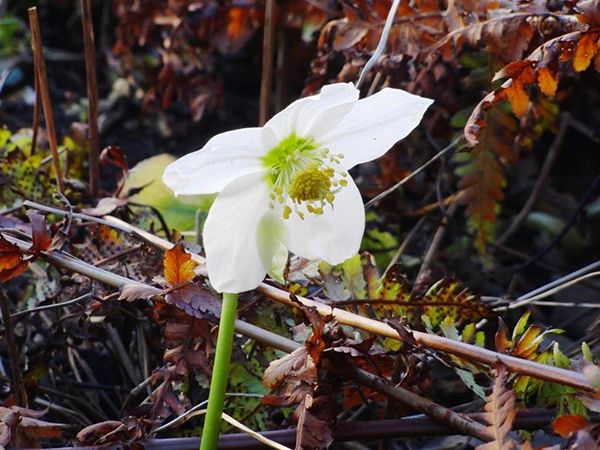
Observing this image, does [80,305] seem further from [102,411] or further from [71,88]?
[71,88]

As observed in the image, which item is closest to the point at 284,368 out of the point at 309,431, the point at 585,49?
the point at 309,431

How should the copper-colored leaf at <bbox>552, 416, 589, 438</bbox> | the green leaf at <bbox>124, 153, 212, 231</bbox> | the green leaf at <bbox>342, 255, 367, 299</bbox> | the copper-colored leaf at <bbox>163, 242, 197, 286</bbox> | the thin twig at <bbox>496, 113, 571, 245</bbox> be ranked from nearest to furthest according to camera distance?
the copper-colored leaf at <bbox>552, 416, 589, 438</bbox> → the copper-colored leaf at <bbox>163, 242, 197, 286</bbox> → the green leaf at <bbox>342, 255, 367, 299</bbox> → the green leaf at <bbox>124, 153, 212, 231</bbox> → the thin twig at <bbox>496, 113, 571, 245</bbox>

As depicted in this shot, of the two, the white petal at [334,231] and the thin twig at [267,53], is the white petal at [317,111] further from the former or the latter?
the thin twig at [267,53]

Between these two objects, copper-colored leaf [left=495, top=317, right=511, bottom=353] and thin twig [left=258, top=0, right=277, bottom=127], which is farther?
thin twig [left=258, top=0, right=277, bottom=127]

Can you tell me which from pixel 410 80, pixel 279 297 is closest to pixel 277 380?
pixel 279 297

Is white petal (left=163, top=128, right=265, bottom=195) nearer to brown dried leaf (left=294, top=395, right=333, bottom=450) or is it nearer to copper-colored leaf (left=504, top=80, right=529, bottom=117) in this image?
brown dried leaf (left=294, top=395, right=333, bottom=450)

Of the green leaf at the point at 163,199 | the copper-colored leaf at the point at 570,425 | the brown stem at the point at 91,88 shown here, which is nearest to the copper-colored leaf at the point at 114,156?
the brown stem at the point at 91,88

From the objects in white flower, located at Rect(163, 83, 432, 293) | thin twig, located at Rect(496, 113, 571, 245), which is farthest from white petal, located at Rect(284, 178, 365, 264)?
thin twig, located at Rect(496, 113, 571, 245)
